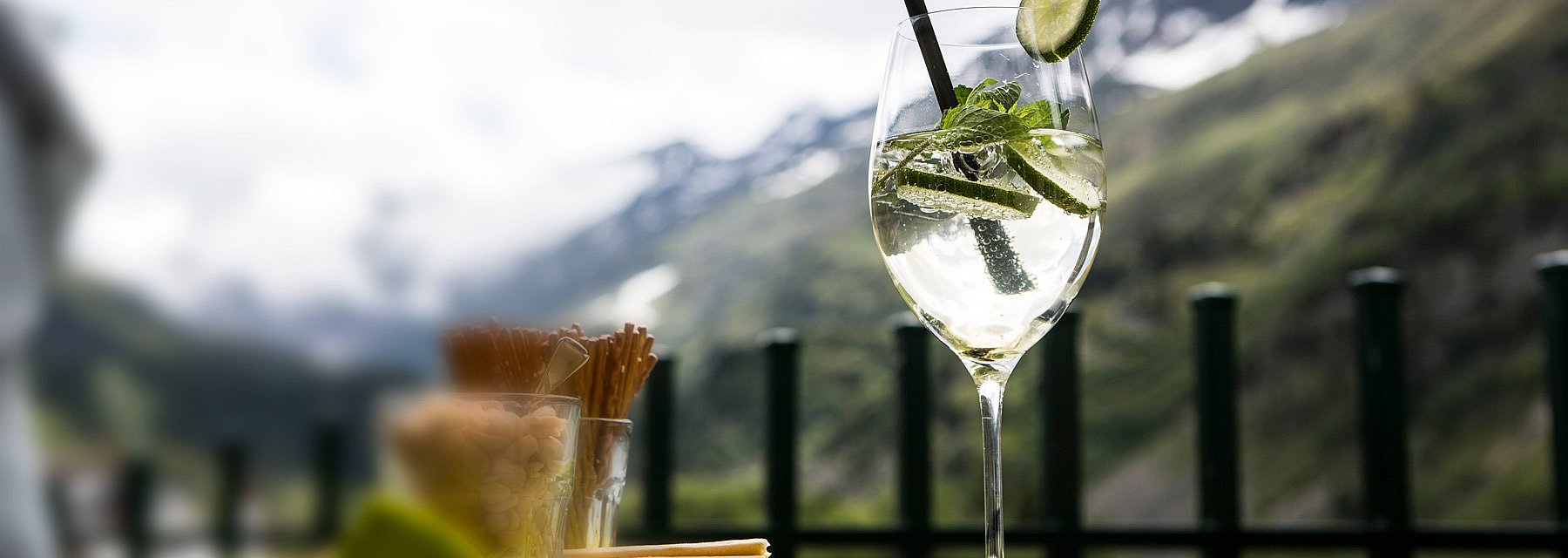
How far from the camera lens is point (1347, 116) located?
112 ft

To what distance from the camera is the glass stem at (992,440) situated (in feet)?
2.86

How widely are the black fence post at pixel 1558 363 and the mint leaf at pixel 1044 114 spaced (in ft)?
8.58

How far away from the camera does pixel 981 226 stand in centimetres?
98

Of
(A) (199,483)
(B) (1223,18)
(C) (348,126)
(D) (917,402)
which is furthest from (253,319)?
(B) (1223,18)

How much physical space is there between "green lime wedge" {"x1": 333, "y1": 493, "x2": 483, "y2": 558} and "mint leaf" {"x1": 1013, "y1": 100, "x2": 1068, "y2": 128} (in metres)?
0.71

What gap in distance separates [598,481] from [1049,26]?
52 centimetres

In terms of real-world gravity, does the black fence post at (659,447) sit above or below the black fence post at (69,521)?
above

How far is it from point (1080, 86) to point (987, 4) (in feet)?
0.35

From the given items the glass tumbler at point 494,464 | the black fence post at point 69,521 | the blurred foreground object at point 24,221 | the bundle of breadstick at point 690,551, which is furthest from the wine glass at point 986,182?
the black fence post at point 69,521

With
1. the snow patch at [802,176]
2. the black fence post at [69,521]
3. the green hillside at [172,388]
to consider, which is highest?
the snow patch at [802,176]

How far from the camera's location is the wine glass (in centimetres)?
95

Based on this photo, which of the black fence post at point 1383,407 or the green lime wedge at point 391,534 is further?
the black fence post at point 1383,407

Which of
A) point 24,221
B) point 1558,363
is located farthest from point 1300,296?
point 24,221

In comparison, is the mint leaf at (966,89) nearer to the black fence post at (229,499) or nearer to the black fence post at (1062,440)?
the black fence post at (1062,440)
